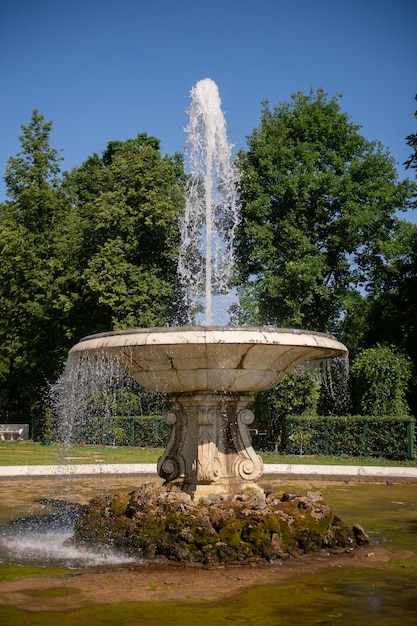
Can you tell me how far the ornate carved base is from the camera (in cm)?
864

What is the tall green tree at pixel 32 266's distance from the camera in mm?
31953

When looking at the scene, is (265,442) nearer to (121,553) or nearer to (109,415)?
(109,415)

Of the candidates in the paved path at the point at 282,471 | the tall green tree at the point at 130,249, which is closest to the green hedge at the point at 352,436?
the paved path at the point at 282,471

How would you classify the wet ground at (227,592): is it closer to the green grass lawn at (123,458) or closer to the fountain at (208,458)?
the fountain at (208,458)

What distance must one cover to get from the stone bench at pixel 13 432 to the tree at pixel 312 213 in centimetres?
1146

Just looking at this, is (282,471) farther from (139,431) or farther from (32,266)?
(32,266)

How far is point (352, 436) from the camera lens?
855 inches

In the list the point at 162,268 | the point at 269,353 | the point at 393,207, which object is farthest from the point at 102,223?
the point at 269,353

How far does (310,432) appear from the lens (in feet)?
73.3

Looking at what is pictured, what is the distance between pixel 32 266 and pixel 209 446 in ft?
83.2

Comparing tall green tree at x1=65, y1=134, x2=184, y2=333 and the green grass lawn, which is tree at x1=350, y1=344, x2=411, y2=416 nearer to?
the green grass lawn

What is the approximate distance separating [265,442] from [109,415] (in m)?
5.74

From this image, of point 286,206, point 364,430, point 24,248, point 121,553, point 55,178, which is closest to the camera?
point 121,553

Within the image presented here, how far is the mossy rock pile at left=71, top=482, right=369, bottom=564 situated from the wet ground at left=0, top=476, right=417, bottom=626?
0.66 feet
